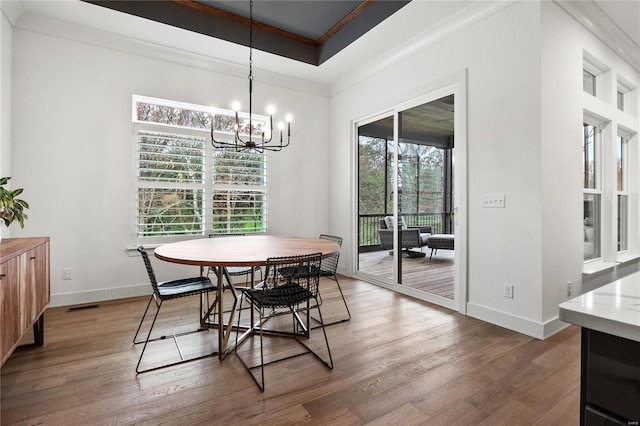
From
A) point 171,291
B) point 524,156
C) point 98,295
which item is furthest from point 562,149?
point 98,295

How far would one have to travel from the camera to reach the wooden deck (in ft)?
11.9

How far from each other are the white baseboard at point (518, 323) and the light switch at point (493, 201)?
988 mm

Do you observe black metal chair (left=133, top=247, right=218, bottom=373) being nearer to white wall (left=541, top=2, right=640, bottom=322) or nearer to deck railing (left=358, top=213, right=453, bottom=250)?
deck railing (left=358, top=213, right=453, bottom=250)

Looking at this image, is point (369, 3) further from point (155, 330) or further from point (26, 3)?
point (155, 330)

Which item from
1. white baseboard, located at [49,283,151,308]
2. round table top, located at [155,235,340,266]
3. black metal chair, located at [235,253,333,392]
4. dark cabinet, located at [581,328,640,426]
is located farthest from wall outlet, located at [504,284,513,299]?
white baseboard, located at [49,283,151,308]

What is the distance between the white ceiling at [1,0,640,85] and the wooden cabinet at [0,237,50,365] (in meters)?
2.41

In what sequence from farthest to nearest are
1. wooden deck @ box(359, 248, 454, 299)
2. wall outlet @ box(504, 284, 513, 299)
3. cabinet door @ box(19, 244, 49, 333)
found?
wooden deck @ box(359, 248, 454, 299)
wall outlet @ box(504, 284, 513, 299)
cabinet door @ box(19, 244, 49, 333)

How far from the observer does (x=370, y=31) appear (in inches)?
138

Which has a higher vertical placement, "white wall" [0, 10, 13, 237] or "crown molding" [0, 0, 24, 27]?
"crown molding" [0, 0, 24, 27]

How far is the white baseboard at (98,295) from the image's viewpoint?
342 centimetres

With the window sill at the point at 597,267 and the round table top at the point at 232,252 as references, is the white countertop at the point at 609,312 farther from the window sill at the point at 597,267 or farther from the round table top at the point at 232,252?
the window sill at the point at 597,267

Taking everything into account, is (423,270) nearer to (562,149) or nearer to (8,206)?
(562,149)

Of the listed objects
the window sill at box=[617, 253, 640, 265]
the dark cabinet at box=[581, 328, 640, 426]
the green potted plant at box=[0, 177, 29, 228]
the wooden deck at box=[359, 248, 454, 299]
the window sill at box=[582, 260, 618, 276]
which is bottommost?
the wooden deck at box=[359, 248, 454, 299]

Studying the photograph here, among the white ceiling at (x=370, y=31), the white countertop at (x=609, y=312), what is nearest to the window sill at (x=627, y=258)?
the white ceiling at (x=370, y=31)
